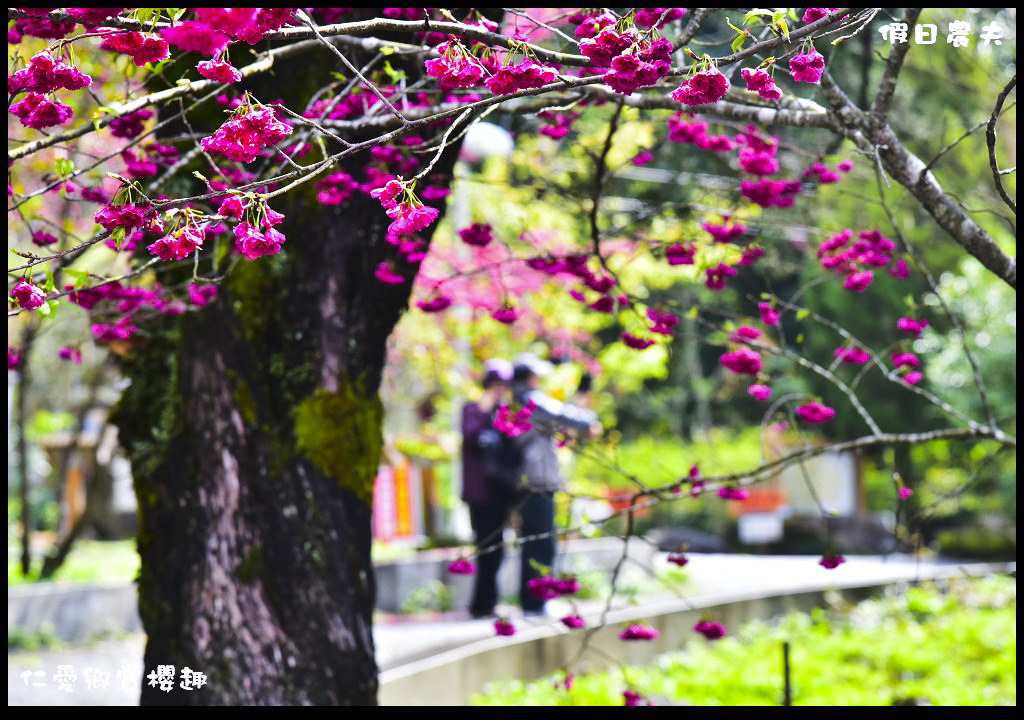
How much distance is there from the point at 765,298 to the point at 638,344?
1.79ft

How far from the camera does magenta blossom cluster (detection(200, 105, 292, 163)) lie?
2.25 meters

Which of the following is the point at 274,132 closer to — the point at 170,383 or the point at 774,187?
the point at 170,383

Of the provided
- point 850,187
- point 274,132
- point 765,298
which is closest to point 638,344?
point 765,298

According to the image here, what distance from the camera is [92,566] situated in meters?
11.1

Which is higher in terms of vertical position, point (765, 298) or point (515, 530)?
point (765, 298)

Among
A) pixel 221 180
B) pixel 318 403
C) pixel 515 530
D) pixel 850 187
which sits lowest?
pixel 515 530

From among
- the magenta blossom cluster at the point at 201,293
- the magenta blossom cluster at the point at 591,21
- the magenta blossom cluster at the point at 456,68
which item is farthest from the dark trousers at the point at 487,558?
the magenta blossom cluster at the point at 456,68

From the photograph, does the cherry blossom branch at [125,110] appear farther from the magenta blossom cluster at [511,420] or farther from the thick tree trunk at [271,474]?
the magenta blossom cluster at [511,420]

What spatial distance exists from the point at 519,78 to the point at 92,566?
10126 mm

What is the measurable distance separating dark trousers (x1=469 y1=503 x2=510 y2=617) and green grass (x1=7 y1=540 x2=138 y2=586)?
2849 mm

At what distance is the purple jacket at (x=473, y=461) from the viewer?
7196mm

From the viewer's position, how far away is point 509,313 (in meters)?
4.43

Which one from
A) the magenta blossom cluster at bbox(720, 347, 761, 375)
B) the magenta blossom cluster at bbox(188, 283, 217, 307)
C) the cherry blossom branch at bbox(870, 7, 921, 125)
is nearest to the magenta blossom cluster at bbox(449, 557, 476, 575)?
the magenta blossom cluster at bbox(720, 347, 761, 375)

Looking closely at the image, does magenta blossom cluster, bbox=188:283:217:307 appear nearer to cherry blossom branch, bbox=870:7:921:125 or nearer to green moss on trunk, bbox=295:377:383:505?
green moss on trunk, bbox=295:377:383:505
